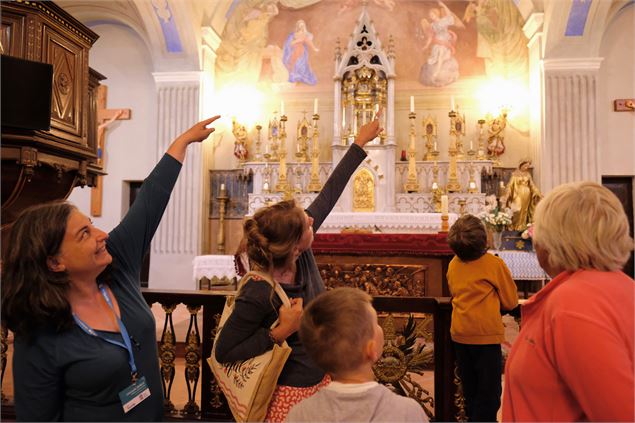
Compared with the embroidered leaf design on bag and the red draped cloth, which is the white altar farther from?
the embroidered leaf design on bag

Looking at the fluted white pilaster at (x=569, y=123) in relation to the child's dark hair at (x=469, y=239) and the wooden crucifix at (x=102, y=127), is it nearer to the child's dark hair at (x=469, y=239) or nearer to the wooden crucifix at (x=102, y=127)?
the child's dark hair at (x=469, y=239)

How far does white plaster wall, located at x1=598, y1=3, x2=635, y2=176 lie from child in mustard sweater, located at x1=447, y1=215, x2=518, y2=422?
8.48 metres

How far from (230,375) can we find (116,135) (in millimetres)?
10548

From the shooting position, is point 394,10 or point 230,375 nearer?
point 230,375

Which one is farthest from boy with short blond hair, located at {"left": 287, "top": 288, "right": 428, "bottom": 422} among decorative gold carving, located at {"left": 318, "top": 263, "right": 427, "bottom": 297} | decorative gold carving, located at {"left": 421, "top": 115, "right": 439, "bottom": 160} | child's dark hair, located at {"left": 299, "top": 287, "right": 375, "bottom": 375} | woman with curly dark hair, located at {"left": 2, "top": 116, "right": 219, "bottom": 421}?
decorative gold carving, located at {"left": 421, "top": 115, "right": 439, "bottom": 160}

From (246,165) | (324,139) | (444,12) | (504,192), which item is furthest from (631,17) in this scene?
(246,165)

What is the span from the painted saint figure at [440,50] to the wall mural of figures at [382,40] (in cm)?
2

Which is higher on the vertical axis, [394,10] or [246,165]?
[394,10]

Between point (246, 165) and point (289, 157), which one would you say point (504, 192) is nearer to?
point (289, 157)

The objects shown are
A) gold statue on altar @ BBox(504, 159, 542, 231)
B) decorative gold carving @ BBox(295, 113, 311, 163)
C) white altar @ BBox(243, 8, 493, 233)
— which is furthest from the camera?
decorative gold carving @ BBox(295, 113, 311, 163)

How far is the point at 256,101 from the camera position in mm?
10641

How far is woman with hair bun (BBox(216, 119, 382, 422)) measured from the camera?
158 cm

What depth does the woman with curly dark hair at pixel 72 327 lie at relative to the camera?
1.43m

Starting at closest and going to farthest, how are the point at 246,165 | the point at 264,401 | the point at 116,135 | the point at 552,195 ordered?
the point at 552,195 → the point at 264,401 → the point at 246,165 → the point at 116,135
